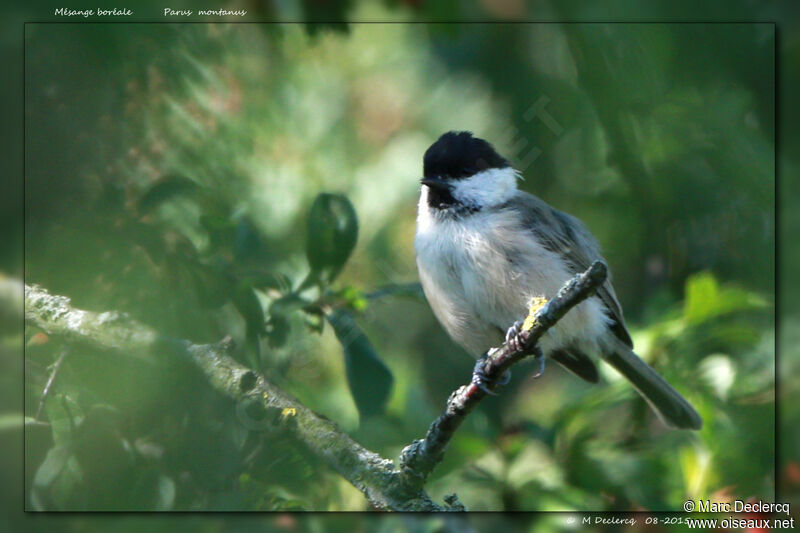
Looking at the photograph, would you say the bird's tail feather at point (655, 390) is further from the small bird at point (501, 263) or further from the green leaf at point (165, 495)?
the green leaf at point (165, 495)

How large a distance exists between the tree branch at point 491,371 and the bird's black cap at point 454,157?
0.52 metres

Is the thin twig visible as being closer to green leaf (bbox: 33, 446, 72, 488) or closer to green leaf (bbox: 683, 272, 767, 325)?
green leaf (bbox: 33, 446, 72, 488)

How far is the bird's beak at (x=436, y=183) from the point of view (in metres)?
1.61

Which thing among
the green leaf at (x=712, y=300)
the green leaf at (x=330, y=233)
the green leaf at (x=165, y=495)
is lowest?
the green leaf at (x=165, y=495)

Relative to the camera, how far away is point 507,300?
154 cm

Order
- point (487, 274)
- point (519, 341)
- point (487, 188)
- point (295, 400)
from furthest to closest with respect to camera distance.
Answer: point (487, 188)
point (487, 274)
point (295, 400)
point (519, 341)

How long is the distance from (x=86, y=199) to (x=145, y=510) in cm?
53

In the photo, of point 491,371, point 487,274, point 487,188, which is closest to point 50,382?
point 491,371

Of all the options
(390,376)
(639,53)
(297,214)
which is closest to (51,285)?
(390,376)

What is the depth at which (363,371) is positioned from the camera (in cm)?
132

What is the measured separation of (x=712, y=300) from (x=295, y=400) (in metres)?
0.98

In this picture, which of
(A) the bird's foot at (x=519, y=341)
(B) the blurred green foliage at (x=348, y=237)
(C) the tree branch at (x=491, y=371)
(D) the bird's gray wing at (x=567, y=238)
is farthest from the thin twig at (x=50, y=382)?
(D) the bird's gray wing at (x=567, y=238)

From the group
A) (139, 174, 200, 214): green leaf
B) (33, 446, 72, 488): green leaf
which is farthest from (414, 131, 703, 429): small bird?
(33, 446, 72, 488): green leaf

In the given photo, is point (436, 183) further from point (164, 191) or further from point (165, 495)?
point (165, 495)
